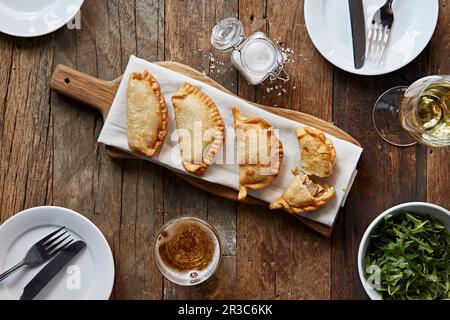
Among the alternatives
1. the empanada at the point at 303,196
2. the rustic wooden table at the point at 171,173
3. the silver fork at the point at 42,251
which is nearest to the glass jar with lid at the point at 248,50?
the rustic wooden table at the point at 171,173

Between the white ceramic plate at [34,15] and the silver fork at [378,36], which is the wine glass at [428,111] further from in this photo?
the white ceramic plate at [34,15]

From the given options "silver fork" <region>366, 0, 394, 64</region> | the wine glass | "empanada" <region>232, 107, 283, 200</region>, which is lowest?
"empanada" <region>232, 107, 283, 200</region>

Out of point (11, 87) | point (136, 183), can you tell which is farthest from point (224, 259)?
point (11, 87)

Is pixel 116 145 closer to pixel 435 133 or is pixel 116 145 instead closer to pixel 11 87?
pixel 11 87

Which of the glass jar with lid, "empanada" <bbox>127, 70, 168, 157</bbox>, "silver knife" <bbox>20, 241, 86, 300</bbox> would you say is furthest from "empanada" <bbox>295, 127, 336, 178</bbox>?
"silver knife" <bbox>20, 241, 86, 300</bbox>

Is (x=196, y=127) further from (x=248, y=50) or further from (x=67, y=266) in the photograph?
(x=67, y=266)

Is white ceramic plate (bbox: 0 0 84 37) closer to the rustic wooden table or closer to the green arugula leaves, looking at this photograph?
the rustic wooden table
